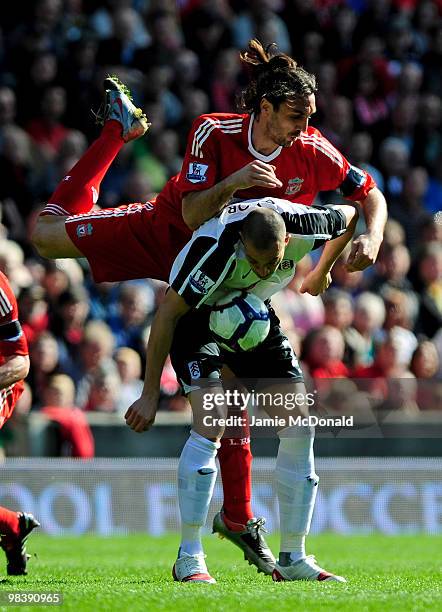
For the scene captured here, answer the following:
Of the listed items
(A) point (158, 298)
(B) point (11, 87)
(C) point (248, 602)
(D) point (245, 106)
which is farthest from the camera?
(B) point (11, 87)

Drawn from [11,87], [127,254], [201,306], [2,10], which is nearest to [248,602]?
[201,306]

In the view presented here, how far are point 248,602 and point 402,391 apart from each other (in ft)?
20.3

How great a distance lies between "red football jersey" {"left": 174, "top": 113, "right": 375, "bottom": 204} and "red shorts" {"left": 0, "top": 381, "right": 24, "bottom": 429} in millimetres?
1480

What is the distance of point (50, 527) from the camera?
10.5 m

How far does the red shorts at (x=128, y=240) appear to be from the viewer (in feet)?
23.8

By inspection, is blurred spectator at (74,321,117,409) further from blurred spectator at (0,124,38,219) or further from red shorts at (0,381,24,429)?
red shorts at (0,381,24,429)

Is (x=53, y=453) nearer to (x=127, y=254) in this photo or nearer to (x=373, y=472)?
(x=373, y=472)

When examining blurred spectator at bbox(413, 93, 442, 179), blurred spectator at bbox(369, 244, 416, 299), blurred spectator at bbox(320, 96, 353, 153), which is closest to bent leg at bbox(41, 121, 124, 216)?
blurred spectator at bbox(369, 244, 416, 299)

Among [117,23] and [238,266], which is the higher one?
[117,23]

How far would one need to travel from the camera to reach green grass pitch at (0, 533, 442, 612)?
17.2ft

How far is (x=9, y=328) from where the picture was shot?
6906mm

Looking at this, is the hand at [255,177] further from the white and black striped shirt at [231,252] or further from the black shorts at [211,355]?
the black shorts at [211,355]

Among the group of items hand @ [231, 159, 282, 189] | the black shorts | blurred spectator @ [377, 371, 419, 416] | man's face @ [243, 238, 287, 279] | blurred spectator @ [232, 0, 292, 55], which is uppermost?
blurred spectator @ [232, 0, 292, 55]

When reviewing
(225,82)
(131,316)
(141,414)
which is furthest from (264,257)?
(225,82)
